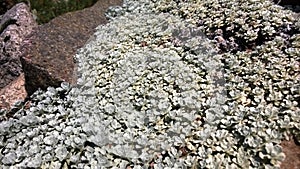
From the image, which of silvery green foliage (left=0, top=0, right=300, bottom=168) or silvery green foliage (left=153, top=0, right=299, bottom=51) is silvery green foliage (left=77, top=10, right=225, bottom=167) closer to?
silvery green foliage (left=0, top=0, right=300, bottom=168)

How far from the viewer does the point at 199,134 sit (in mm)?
3658

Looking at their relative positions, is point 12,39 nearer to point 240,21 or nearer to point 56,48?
point 56,48

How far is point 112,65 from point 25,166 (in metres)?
1.74

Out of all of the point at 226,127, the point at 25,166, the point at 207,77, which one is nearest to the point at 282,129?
the point at 226,127

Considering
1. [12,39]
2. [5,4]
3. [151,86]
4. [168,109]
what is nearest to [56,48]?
[12,39]

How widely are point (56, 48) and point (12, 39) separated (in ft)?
4.79

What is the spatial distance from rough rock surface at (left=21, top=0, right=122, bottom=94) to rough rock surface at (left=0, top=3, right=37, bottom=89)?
25.4 inches

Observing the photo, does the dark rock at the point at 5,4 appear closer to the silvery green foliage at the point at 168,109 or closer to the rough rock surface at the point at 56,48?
the rough rock surface at the point at 56,48

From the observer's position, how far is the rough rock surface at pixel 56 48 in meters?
5.44

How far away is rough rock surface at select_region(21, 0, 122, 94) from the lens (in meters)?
5.44

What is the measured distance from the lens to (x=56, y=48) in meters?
5.79

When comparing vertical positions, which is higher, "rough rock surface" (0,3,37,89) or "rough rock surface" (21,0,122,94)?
"rough rock surface" (21,0,122,94)

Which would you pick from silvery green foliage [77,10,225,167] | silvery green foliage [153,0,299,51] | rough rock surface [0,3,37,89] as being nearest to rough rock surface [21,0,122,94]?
silvery green foliage [77,10,225,167]

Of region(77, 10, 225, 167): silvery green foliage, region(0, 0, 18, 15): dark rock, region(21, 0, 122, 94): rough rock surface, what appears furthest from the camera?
region(0, 0, 18, 15): dark rock
